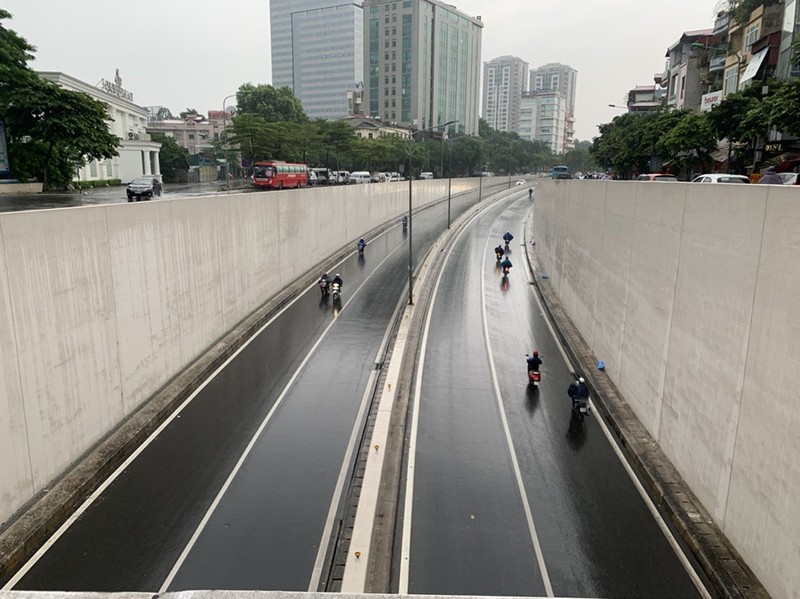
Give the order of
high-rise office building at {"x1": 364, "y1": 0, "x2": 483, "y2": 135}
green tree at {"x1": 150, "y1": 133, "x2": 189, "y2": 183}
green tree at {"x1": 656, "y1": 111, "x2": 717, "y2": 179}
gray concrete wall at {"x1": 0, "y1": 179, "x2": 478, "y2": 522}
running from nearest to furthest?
gray concrete wall at {"x1": 0, "y1": 179, "x2": 478, "y2": 522}, green tree at {"x1": 656, "y1": 111, "x2": 717, "y2": 179}, green tree at {"x1": 150, "y1": 133, "x2": 189, "y2": 183}, high-rise office building at {"x1": 364, "y1": 0, "x2": 483, "y2": 135}

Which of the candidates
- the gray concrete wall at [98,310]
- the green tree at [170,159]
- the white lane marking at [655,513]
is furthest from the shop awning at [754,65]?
the green tree at [170,159]

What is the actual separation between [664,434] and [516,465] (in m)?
3.78

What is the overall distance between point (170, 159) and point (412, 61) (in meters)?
91.1

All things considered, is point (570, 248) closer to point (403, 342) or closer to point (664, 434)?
point (403, 342)

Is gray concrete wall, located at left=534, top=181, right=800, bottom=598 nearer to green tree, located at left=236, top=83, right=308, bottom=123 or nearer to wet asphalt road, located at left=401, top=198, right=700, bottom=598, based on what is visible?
wet asphalt road, located at left=401, top=198, right=700, bottom=598

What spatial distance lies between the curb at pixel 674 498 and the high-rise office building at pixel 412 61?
5604 inches

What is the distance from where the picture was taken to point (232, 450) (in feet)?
50.0

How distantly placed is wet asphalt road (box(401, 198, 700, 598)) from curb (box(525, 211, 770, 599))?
0.43 m

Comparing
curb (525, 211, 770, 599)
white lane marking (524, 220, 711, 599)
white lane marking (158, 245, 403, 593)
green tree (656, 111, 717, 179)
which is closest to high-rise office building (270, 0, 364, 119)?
green tree (656, 111, 717, 179)

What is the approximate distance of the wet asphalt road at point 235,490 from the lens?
10.5 meters

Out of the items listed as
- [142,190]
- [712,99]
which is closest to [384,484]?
[142,190]

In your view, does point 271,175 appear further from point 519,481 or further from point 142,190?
point 519,481

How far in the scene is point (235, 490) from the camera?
13.3 metres

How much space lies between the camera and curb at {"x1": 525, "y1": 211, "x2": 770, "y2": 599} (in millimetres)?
10023
